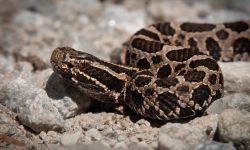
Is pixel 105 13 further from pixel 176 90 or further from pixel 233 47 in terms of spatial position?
pixel 176 90

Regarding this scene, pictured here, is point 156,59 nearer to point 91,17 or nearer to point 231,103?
point 231,103

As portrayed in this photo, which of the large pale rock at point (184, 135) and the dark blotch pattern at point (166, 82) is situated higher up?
the dark blotch pattern at point (166, 82)

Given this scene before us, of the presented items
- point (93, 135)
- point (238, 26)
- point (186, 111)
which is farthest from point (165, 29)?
point (93, 135)

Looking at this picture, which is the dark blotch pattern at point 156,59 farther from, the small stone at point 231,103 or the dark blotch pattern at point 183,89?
the small stone at point 231,103

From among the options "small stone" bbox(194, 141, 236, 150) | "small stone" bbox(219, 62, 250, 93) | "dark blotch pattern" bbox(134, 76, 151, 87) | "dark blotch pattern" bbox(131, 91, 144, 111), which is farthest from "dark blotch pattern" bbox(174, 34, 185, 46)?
"small stone" bbox(194, 141, 236, 150)

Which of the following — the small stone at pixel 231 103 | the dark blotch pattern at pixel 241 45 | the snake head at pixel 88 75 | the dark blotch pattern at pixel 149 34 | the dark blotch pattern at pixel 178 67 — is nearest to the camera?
the small stone at pixel 231 103

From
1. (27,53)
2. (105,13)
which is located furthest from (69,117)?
(105,13)

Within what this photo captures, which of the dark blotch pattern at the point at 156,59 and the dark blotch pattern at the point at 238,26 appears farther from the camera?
the dark blotch pattern at the point at 238,26

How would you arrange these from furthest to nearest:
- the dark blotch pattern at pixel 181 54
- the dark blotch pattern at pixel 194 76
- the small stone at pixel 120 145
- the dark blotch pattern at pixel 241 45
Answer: the dark blotch pattern at pixel 241 45 < the dark blotch pattern at pixel 181 54 < the dark blotch pattern at pixel 194 76 < the small stone at pixel 120 145

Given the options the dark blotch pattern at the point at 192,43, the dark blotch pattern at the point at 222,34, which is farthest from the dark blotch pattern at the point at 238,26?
the dark blotch pattern at the point at 192,43
